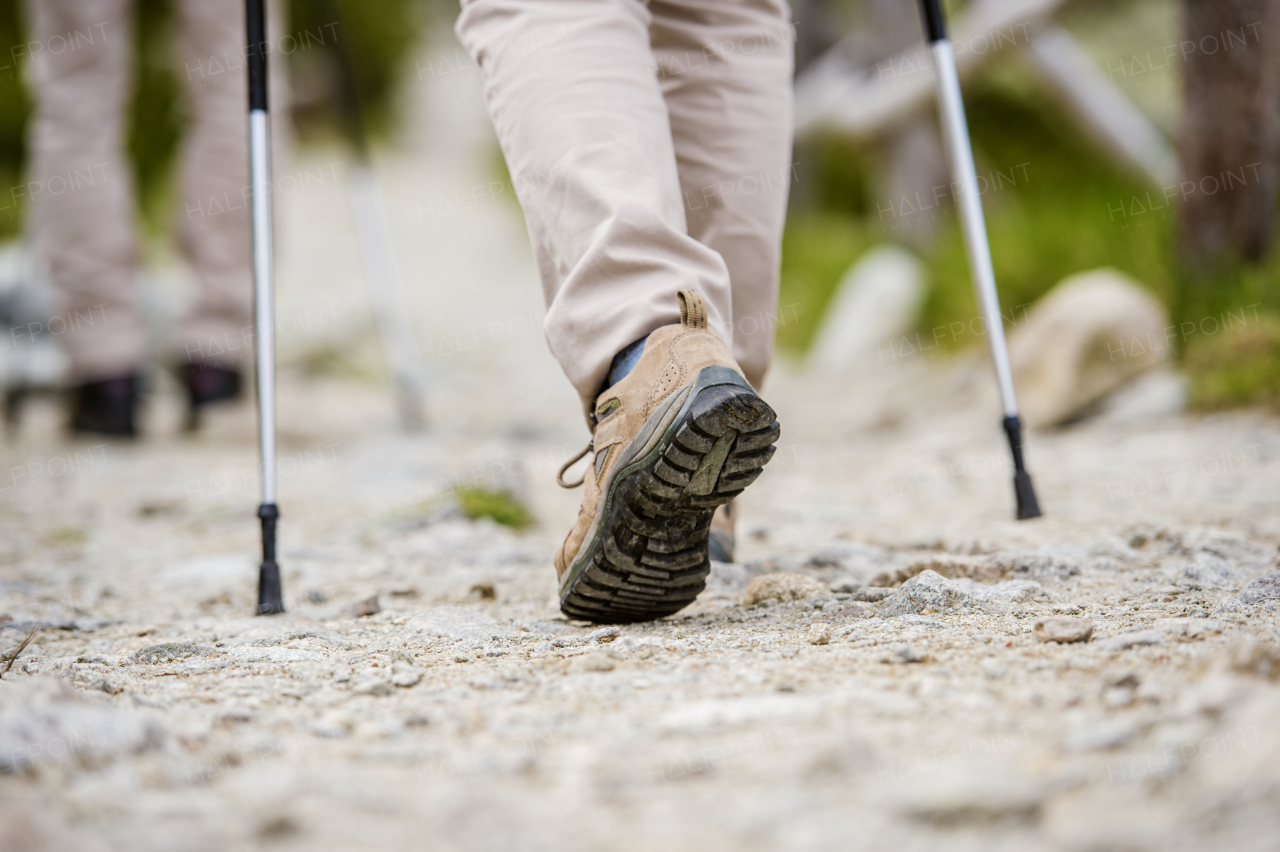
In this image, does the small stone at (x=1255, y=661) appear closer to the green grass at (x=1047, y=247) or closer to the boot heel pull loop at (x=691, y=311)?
the boot heel pull loop at (x=691, y=311)

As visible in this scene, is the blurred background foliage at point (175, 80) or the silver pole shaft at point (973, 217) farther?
the blurred background foliage at point (175, 80)

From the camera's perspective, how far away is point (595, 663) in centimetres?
88

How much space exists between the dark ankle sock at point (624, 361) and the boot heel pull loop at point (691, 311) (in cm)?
4

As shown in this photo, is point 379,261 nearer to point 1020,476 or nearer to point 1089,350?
point 1089,350

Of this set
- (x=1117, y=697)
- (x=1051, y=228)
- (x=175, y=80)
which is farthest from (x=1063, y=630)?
(x=175, y=80)

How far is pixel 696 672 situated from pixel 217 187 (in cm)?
226

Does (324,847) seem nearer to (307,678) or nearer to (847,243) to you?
(307,678)

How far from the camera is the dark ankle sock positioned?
3.28 ft

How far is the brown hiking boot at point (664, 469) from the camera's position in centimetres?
91

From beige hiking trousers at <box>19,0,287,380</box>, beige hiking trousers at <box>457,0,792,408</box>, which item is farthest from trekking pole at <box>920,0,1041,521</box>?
beige hiking trousers at <box>19,0,287,380</box>

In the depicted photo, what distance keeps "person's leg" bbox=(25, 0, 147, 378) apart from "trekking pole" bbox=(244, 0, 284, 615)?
1348 mm

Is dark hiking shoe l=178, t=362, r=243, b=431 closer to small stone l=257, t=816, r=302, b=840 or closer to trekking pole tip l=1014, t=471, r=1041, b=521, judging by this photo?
trekking pole tip l=1014, t=471, r=1041, b=521

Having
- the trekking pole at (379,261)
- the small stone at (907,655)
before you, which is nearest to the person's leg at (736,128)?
the small stone at (907,655)

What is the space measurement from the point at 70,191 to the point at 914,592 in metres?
2.35
